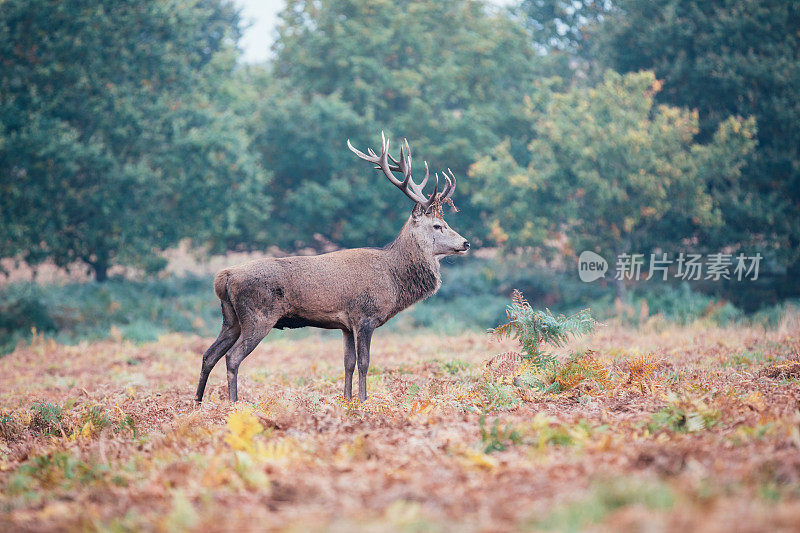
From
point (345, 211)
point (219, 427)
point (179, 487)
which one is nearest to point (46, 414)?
point (219, 427)

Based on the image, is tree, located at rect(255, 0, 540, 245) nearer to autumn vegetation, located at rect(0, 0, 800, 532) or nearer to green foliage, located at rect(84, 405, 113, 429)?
autumn vegetation, located at rect(0, 0, 800, 532)

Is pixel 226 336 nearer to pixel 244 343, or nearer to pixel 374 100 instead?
pixel 244 343

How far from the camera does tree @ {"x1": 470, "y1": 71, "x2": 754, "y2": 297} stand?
66.3 feet

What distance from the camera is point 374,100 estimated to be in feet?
86.7

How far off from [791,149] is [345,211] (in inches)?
588

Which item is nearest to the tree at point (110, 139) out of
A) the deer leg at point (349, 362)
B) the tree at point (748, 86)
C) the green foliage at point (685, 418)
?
the deer leg at point (349, 362)

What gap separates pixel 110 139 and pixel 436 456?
64.3 feet

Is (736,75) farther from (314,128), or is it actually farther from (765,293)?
(314,128)

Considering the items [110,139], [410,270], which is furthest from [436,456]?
[110,139]

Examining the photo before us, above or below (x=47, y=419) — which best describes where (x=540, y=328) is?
above

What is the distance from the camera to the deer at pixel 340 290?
29.1 ft

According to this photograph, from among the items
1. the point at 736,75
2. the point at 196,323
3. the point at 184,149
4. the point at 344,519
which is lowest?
the point at 196,323

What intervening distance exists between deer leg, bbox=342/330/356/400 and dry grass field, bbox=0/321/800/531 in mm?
364

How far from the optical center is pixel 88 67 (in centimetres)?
2058
